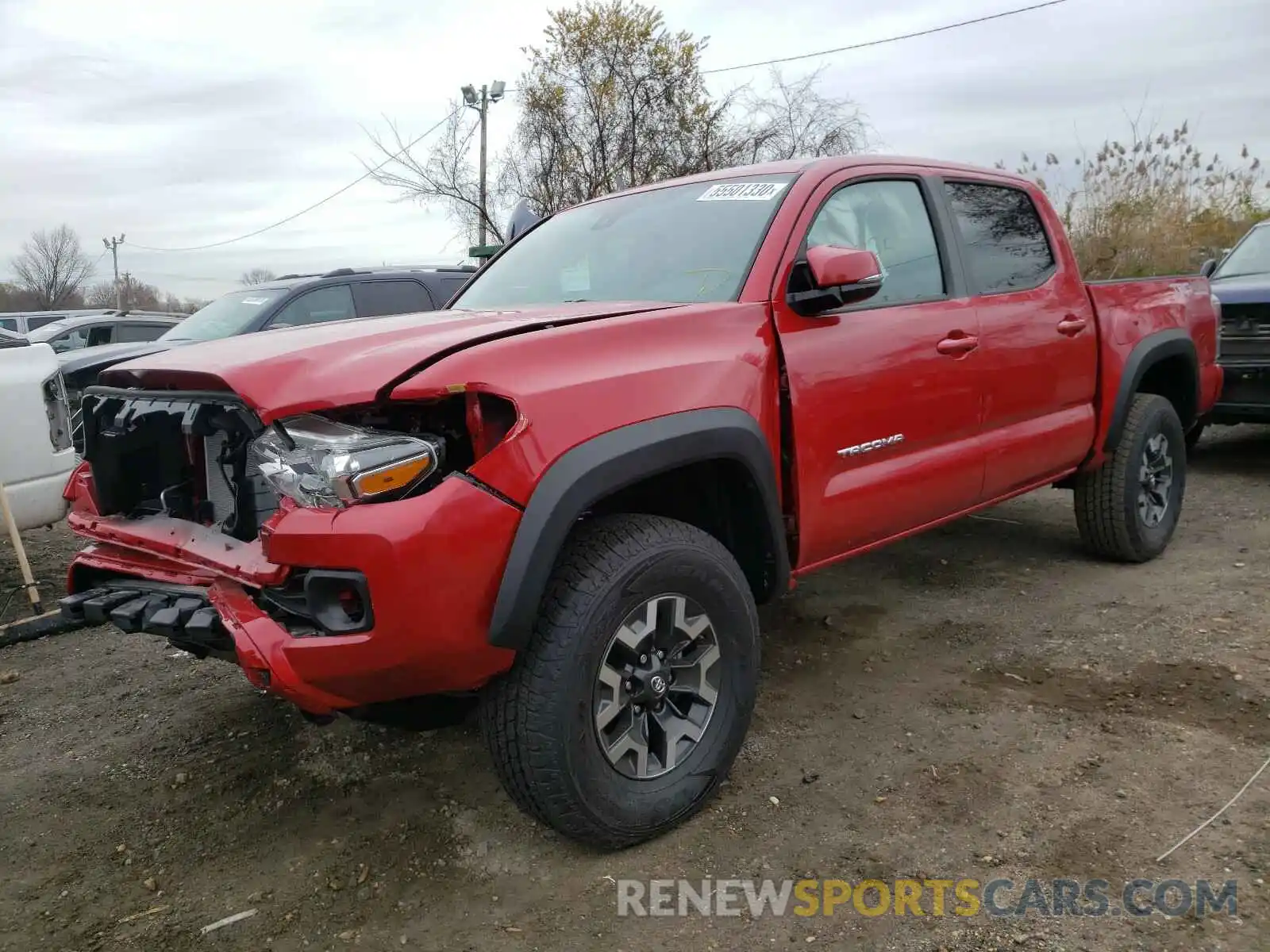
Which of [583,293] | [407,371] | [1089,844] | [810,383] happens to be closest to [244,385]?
[407,371]

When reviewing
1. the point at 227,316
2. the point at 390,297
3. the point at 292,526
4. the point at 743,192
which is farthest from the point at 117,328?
the point at 292,526

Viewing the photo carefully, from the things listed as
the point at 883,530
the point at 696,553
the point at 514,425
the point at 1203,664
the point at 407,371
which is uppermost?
the point at 407,371

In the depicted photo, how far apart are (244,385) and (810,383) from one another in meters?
1.58

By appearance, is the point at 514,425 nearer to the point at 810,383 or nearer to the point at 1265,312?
the point at 810,383

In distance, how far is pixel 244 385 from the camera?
2135mm

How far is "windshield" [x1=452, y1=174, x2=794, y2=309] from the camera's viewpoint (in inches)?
117

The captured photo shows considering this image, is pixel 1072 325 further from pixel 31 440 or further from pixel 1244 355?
pixel 31 440

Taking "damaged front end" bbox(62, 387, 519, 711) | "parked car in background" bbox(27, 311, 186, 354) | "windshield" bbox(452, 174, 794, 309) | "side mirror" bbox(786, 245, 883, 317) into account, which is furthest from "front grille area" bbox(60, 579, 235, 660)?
"parked car in background" bbox(27, 311, 186, 354)

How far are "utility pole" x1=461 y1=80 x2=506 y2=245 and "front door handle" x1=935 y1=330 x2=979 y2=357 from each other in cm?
1889

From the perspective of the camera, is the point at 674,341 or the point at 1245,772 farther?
the point at 1245,772

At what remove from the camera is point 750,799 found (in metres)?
2.69

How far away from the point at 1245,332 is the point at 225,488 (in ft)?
22.6

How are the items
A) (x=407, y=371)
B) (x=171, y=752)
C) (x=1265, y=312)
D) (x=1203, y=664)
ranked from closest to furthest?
(x=407, y=371)
(x=171, y=752)
(x=1203, y=664)
(x=1265, y=312)

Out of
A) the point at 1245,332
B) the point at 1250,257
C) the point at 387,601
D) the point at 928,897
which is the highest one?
the point at 1250,257
